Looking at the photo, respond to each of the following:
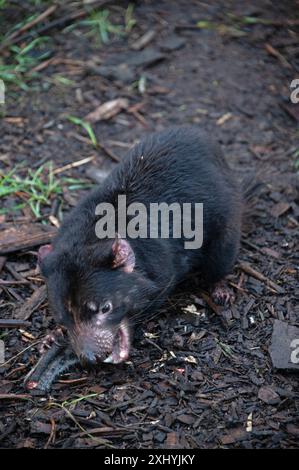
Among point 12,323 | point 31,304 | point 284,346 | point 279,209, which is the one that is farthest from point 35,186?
point 284,346

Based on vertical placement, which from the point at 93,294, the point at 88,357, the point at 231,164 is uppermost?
the point at 93,294

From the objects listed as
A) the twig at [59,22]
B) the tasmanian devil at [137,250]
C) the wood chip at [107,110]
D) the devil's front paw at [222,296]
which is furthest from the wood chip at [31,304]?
the twig at [59,22]

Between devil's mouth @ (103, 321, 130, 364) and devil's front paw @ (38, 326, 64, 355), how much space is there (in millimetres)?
400

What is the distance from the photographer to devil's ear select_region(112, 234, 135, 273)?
12.3 ft

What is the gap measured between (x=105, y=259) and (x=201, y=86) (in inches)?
125

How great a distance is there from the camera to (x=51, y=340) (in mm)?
4043

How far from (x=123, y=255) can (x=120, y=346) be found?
0.56m

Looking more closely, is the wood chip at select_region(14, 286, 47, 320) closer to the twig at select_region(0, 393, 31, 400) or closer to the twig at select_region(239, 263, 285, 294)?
the twig at select_region(0, 393, 31, 400)

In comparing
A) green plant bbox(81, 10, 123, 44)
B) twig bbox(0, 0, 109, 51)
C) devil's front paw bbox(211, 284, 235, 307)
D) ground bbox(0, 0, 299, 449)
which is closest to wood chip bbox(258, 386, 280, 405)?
ground bbox(0, 0, 299, 449)

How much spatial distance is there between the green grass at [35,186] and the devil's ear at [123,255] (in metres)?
1.38

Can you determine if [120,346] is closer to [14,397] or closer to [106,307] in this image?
[106,307]

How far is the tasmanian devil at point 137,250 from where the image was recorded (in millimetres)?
3686
